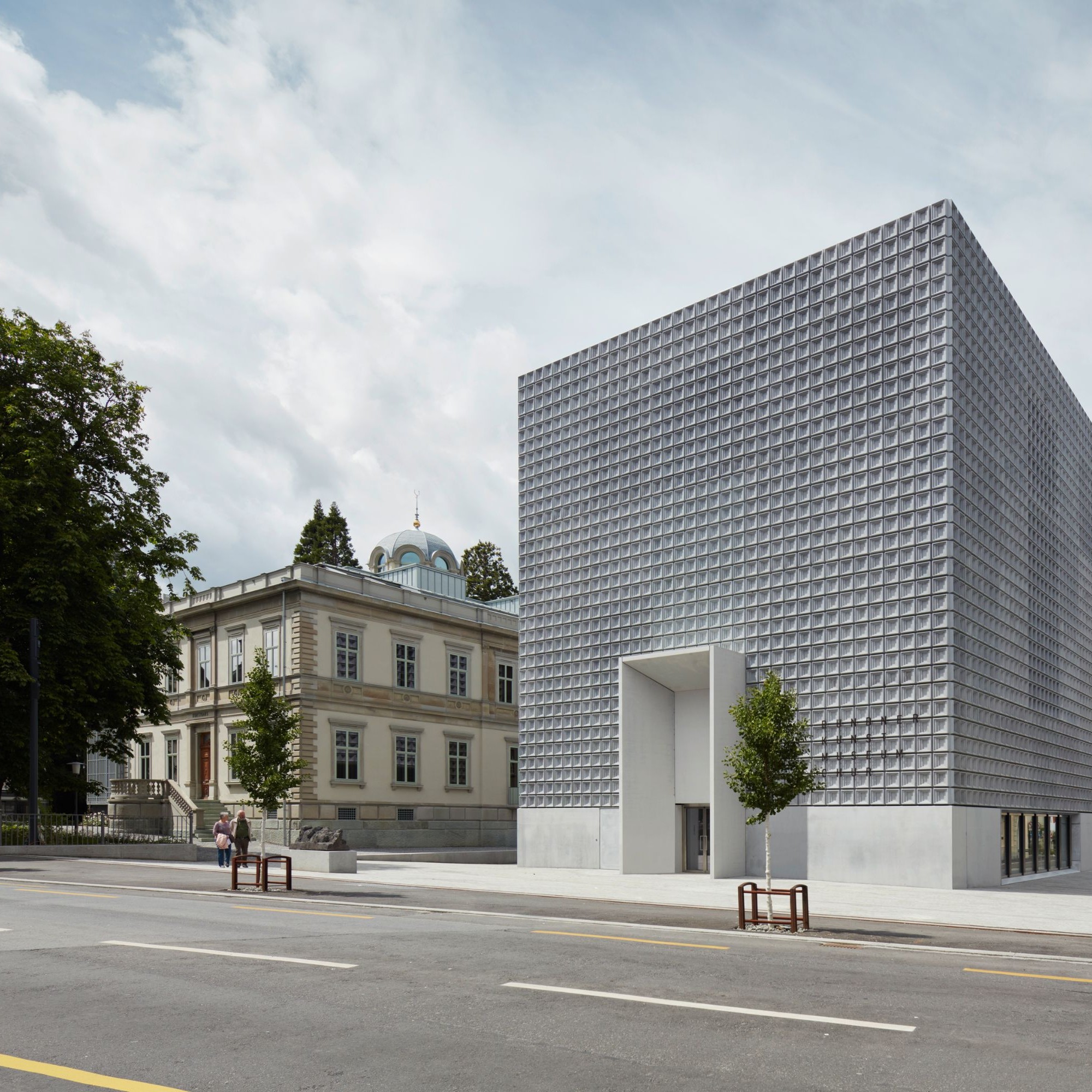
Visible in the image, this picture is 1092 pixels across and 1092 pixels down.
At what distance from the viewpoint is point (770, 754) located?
20.2m

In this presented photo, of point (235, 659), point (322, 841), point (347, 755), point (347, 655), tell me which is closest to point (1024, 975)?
point (322, 841)

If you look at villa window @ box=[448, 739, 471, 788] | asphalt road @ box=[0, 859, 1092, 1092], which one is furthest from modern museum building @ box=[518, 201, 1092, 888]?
villa window @ box=[448, 739, 471, 788]

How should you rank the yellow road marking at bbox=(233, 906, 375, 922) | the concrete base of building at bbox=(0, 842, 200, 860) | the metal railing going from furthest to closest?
the metal railing < the concrete base of building at bbox=(0, 842, 200, 860) < the yellow road marking at bbox=(233, 906, 375, 922)

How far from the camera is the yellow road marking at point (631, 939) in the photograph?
14251 mm

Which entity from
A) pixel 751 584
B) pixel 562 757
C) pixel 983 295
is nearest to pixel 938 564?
pixel 751 584

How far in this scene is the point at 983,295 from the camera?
103 feet

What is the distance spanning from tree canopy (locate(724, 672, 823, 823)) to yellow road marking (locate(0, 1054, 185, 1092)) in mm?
14266

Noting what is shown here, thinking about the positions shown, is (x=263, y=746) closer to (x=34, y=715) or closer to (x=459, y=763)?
(x=34, y=715)

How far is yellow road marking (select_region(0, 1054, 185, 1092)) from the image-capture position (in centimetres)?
679

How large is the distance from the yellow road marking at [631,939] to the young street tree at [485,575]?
6031 cm

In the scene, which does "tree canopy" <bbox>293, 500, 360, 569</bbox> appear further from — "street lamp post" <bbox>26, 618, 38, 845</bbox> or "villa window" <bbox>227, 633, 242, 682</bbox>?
"street lamp post" <bbox>26, 618, 38, 845</bbox>

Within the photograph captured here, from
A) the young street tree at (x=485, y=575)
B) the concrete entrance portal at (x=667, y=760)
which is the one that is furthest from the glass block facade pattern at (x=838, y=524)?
the young street tree at (x=485, y=575)

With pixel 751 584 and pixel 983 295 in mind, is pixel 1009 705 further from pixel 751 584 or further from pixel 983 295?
pixel 983 295

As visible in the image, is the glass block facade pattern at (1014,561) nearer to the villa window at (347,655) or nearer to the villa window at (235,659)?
the villa window at (347,655)
